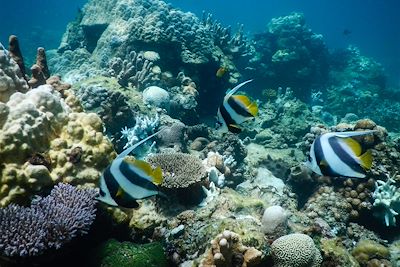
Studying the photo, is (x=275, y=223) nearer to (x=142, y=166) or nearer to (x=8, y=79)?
(x=142, y=166)

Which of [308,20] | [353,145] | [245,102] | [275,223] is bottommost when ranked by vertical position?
[275,223]

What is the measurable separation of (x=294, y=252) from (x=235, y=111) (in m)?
1.69

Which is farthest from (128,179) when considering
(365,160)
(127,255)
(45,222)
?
(365,160)

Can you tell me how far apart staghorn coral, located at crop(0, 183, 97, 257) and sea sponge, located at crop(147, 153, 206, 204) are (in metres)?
1.71

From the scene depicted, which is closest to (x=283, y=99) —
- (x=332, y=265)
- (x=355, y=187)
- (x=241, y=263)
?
(x=355, y=187)

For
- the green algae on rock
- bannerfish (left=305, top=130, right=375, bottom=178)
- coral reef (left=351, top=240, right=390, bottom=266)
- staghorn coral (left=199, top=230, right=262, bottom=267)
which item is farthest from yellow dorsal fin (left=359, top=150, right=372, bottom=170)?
coral reef (left=351, top=240, right=390, bottom=266)

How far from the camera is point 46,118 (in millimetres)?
3602

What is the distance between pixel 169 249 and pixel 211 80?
762cm

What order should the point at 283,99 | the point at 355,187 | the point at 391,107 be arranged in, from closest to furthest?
the point at 355,187
the point at 283,99
the point at 391,107

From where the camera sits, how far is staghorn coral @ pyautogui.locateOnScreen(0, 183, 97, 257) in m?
2.69

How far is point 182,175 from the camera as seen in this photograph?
487cm

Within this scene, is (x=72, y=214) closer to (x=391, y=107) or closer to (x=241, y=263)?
(x=241, y=263)

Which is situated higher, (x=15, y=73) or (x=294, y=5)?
(x=294, y=5)

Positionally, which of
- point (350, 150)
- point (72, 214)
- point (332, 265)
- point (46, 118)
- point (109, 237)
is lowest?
point (109, 237)
